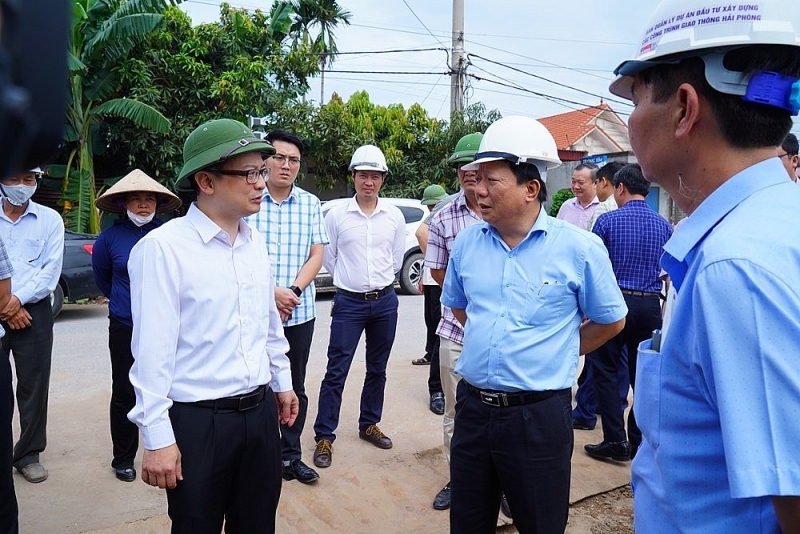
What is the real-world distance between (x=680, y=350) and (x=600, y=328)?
1.69 meters

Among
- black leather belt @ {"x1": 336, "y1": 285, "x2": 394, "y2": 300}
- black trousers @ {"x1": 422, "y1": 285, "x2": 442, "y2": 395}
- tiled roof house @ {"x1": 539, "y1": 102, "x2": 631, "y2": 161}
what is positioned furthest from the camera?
tiled roof house @ {"x1": 539, "y1": 102, "x2": 631, "y2": 161}

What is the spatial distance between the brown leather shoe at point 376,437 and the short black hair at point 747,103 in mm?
3811

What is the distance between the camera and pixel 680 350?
1.14 m

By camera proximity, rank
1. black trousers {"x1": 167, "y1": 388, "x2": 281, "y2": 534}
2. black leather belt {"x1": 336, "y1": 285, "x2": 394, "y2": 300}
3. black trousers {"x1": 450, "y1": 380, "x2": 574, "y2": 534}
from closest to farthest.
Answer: black trousers {"x1": 167, "y1": 388, "x2": 281, "y2": 534} < black trousers {"x1": 450, "y1": 380, "x2": 574, "y2": 534} < black leather belt {"x1": 336, "y1": 285, "x2": 394, "y2": 300}

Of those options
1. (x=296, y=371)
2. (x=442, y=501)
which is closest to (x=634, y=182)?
(x=442, y=501)

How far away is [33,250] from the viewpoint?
4.11m

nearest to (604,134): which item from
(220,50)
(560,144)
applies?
(560,144)

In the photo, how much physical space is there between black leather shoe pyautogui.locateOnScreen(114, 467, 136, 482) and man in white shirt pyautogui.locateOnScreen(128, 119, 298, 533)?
177 cm

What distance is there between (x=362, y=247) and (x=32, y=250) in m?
2.29

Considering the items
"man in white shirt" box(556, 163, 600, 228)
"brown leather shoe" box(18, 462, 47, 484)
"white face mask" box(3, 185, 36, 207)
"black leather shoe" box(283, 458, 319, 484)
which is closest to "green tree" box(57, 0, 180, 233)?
"white face mask" box(3, 185, 36, 207)

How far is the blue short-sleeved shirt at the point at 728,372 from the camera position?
95 cm

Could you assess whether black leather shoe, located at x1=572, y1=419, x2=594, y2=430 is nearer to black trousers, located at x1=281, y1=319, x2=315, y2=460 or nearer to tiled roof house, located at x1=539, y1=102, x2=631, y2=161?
black trousers, located at x1=281, y1=319, x2=315, y2=460

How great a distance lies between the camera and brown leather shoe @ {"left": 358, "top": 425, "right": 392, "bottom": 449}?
15.0 ft

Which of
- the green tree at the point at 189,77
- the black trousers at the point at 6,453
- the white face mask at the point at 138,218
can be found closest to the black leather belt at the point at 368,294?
the white face mask at the point at 138,218
